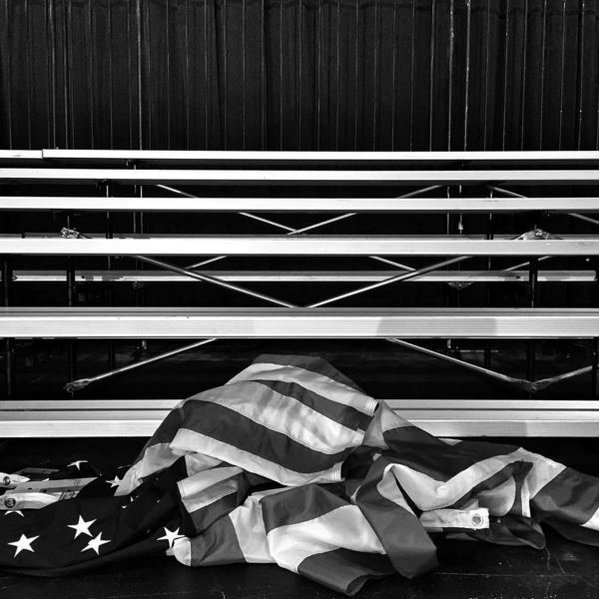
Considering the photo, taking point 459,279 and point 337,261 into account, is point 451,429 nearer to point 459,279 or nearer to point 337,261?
point 459,279

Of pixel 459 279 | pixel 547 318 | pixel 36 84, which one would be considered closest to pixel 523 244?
pixel 547 318

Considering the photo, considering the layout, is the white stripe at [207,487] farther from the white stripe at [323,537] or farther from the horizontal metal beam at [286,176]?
the horizontal metal beam at [286,176]

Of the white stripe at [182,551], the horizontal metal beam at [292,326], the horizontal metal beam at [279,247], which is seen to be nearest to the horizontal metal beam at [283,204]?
the horizontal metal beam at [279,247]

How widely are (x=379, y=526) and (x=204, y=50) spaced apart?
2.88 m

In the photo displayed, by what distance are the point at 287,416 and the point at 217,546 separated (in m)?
0.25

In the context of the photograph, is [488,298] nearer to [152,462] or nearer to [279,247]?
[279,247]

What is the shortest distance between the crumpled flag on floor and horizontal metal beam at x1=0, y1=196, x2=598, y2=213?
1.97 ft

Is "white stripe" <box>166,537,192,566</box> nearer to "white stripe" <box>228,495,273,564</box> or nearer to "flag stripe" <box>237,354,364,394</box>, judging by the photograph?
"white stripe" <box>228,495,273,564</box>

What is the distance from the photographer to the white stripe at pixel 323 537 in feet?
2.93

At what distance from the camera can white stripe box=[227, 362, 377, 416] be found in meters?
1.07

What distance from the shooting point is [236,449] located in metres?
1.03

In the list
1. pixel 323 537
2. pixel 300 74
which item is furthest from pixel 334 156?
pixel 323 537

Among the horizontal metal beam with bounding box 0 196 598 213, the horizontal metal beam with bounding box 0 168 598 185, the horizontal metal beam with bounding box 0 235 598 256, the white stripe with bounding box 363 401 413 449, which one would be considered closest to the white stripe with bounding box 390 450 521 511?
the white stripe with bounding box 363 401 413 449

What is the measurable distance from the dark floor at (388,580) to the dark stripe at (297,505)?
7 centimetres
